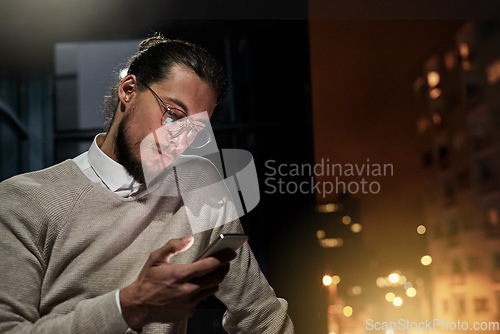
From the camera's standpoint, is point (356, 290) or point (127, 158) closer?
point (127, 158)

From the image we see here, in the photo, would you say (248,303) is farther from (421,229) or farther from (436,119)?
(436,119)

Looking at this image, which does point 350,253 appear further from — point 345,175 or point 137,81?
point 137,81

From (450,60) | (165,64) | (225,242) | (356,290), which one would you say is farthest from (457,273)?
(165,64)

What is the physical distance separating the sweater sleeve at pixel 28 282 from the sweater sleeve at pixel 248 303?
0.34 meters

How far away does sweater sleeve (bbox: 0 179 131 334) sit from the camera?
42.8 inches

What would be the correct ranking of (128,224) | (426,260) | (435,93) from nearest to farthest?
1. (128,224)
2. (426,260)
3. (435,93)

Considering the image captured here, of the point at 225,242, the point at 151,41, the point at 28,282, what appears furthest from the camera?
the point at 151,41

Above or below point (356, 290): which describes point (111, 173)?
above

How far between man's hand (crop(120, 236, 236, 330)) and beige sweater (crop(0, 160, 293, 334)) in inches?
1.7

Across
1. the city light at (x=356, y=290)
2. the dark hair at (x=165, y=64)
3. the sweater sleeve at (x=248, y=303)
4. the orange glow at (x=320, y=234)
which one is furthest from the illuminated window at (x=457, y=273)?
the dark hair at (x=165, y=64)

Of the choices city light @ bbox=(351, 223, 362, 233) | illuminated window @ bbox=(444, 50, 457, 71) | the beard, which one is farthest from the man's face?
illuminated window @ bbox=(444, 50, 457, 71)

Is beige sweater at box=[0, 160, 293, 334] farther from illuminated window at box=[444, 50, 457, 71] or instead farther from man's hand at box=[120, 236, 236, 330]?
illuminated window at box=[444, 50, 457, 71]

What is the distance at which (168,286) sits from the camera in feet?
3.36

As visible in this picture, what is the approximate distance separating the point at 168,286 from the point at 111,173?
1.45ft
